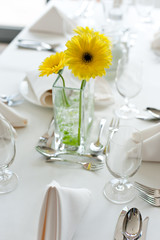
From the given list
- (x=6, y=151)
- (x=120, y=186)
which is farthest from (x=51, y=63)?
(x=120, y=186)

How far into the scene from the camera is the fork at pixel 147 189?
0.87 metres

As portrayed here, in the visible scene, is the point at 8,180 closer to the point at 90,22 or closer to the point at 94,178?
the point at 94,178

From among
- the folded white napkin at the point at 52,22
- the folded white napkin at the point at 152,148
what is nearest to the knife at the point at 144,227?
the folded white napkin at the point at 152,148

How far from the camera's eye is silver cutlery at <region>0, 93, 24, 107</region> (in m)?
1.25

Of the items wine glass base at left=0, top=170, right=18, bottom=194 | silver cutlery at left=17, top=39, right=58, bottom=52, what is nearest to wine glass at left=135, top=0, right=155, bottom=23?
silver cutlery at left=17, top=39, right=58, bottom=52

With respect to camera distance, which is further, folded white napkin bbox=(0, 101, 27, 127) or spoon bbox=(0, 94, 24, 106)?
spoon bbox=(0, 94, 24, 106)

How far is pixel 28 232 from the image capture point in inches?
30.2

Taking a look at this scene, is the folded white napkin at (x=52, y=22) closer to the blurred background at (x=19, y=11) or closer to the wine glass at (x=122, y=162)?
the wine glass at (x=122, y=162)

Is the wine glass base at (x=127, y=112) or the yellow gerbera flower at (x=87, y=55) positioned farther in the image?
the wine glass base at (x=127, y=112)

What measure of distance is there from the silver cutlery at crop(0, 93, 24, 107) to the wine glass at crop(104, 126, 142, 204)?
511 millimetres

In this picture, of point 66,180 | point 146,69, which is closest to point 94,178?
point 66,180

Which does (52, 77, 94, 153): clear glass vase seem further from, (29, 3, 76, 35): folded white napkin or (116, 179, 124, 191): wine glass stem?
(29, 3, 76, 35): folded white napkin

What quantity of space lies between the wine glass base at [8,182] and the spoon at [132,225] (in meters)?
0.31

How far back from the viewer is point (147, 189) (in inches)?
34.6
